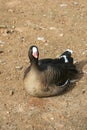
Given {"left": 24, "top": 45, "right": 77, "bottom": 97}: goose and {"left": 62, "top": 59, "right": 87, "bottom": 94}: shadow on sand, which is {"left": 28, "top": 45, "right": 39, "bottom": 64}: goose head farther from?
{"left": 62, "top": 59, "right": 87, "bottom": 94}: shadow on sand

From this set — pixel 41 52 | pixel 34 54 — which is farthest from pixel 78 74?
pixel 34 54

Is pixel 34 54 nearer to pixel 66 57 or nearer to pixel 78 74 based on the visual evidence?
pixel 66 57

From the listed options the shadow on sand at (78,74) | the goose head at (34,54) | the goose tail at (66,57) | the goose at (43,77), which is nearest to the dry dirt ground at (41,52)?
the shadow on sand at (78,74)

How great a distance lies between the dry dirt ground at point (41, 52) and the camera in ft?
21.6

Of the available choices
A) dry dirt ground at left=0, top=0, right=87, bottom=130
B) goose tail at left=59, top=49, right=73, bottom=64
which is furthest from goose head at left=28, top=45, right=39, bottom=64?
goose tail at left=59, top=49, right=73, bottom=64

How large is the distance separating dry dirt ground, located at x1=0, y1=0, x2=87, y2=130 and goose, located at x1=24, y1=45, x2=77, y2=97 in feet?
0.47

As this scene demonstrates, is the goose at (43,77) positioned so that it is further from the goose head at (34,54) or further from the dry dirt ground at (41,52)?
the dry dirt ground at (41,52)

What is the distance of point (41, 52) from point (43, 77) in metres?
1.48

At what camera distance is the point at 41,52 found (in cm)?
834

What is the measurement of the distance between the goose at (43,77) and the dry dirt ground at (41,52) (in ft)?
0.47

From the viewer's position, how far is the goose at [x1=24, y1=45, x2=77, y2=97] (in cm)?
691

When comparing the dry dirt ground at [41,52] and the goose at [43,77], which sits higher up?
the goose at [43,77]

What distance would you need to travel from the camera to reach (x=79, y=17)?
9711 millimetres

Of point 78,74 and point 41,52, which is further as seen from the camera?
point 41,52
